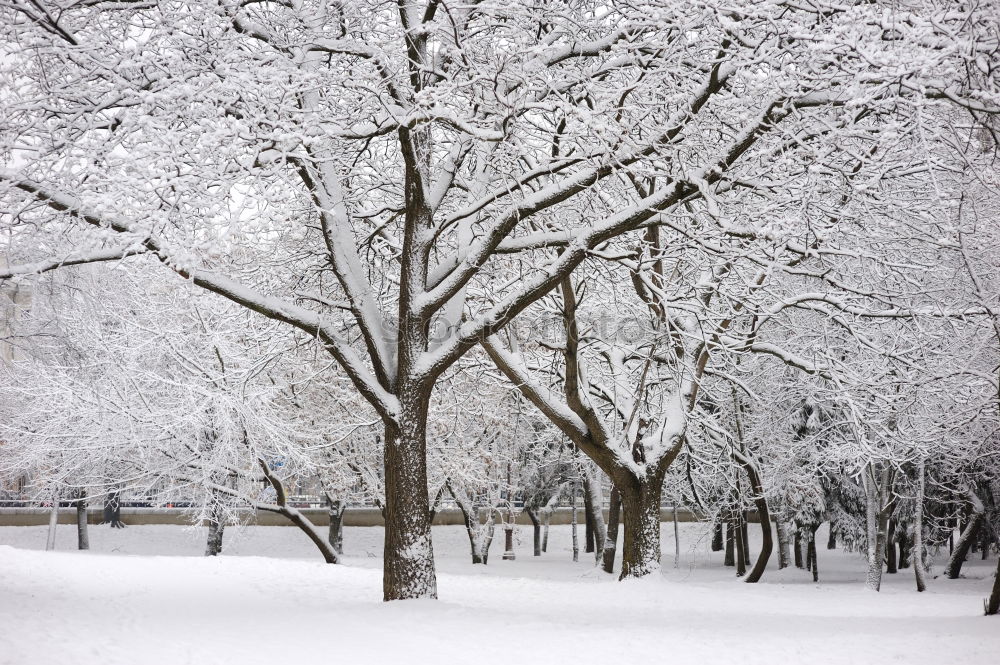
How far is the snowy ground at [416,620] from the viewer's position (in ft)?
24.7

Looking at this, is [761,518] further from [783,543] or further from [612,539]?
[783,543]

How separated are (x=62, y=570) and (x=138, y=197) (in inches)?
339

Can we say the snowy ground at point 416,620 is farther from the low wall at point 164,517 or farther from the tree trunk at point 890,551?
the low wall at point 164,517

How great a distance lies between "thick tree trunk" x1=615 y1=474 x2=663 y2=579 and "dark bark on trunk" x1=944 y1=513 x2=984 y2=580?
11447 mm

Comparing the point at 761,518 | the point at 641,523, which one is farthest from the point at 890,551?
the point at 641,523

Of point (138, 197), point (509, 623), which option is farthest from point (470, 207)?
point (509, 623)

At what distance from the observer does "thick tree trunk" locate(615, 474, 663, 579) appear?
14375 mm

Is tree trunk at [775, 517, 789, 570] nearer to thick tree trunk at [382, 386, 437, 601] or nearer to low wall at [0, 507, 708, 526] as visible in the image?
low wall at [0, 507, 708, 526]

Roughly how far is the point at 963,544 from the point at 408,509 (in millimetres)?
19259

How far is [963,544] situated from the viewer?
76.7 feet

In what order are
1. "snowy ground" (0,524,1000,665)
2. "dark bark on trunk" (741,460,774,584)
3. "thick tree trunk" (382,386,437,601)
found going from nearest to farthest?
"snowy ground" (0,524,1000,665)
"thick tree trunk" (382,386,437,601)
"dark bark on trunk" (741,460,774,584)


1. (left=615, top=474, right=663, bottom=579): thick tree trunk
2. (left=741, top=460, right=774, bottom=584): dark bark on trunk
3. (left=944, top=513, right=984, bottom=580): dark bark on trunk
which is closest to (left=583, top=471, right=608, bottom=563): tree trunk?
(left=741, top=460, right=774, bottom=584): dark bark on trunk

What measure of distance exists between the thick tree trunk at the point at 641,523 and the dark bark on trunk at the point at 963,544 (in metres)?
11.4

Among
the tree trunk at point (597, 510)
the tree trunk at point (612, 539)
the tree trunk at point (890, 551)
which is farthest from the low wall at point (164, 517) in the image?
the tree trunk at point (612, 539)
